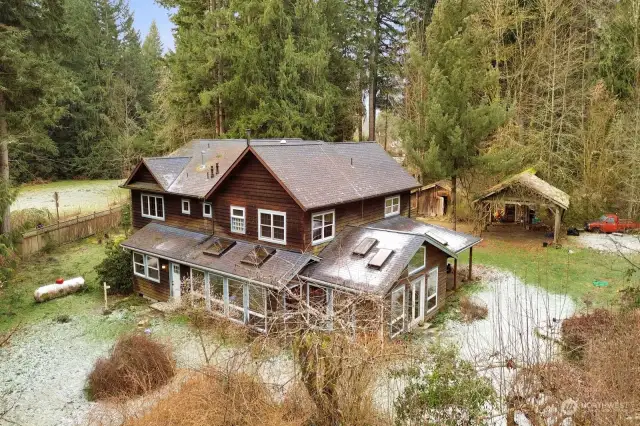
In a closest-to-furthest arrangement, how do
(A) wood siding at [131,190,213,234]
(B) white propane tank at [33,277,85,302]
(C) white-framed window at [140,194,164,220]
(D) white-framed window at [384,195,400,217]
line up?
(B) white propane tank at [33,277,85,302]
(A) wood siding at [131,190,213,234]
(D) white-framed window at [384,195,400,217]
(C) white-framed window at [140,194,164,220]

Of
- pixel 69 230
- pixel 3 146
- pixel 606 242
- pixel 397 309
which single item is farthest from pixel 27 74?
pixel 606 242

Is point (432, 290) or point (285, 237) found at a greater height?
point (285, 237)

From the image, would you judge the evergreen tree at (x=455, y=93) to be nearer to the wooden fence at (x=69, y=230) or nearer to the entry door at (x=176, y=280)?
the entry door at (x=176, y=280)

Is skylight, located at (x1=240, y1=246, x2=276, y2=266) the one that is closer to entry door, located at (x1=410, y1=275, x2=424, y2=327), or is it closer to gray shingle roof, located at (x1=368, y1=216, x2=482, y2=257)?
gray shingle roof, located at (x1=368, y1=216, x2=482, y2=257)

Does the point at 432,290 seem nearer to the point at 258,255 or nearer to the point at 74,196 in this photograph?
the point at 258,255

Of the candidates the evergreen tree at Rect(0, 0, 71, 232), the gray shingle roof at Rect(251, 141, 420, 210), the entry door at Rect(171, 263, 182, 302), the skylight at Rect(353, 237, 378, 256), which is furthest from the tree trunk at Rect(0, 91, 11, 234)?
the skylight at Rect(353, 237, 378, 256)
